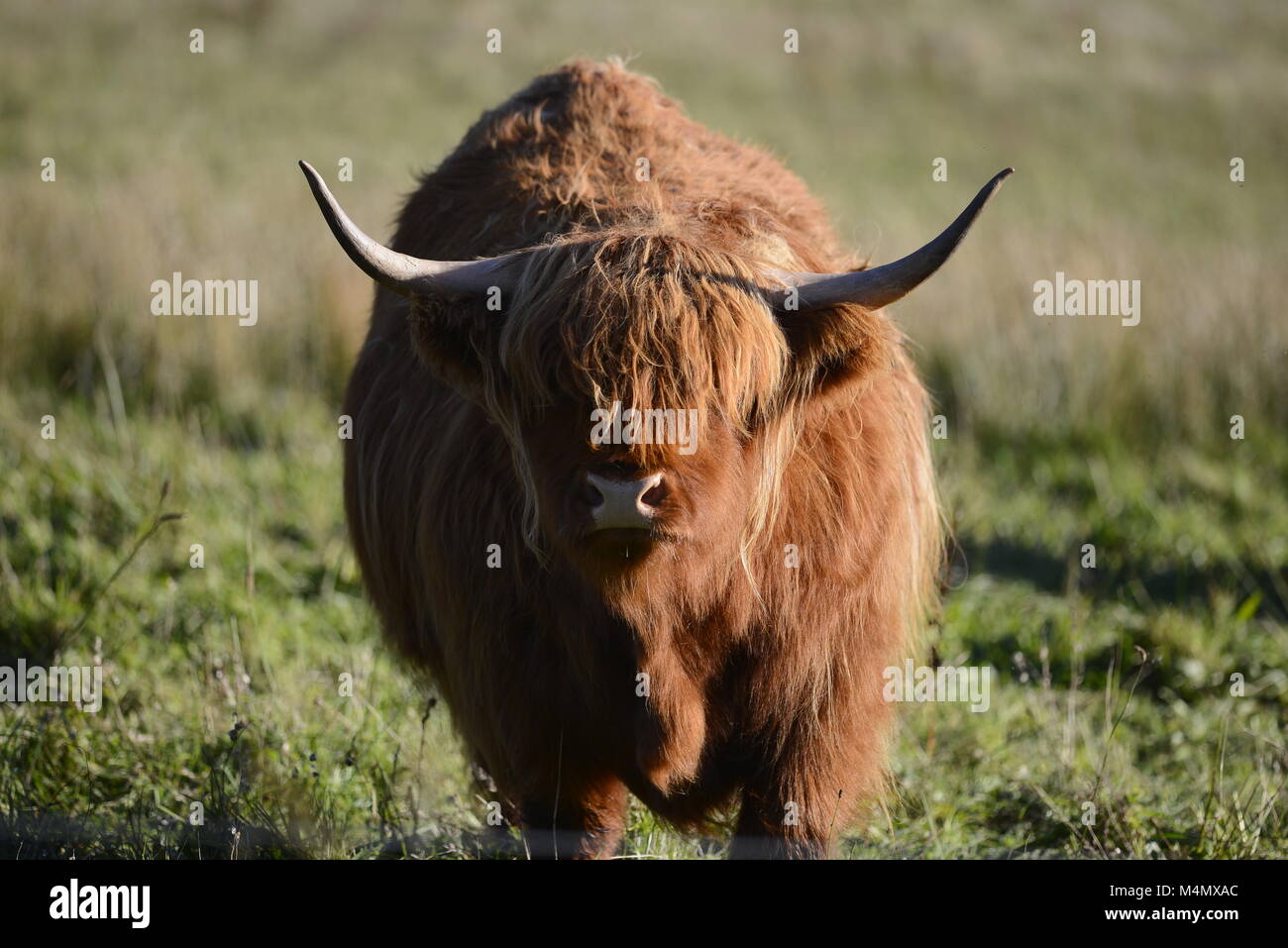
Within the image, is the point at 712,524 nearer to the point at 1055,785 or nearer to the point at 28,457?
the point at 1055,785

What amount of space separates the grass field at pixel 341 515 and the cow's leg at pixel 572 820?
0.24 m

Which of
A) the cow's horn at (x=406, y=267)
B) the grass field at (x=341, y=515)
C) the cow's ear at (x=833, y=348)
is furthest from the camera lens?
the grass field at (x=341, y=515)

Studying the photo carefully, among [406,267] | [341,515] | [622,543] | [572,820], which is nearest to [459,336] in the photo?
[406,267]

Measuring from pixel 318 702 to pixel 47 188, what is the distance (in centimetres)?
673

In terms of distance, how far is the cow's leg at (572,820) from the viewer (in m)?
2.86

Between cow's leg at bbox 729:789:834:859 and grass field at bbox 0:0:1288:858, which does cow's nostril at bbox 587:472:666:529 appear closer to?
cow's leg at bbox 729:789:834:859

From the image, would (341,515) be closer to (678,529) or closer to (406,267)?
(406,267)

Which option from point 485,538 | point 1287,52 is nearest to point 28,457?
point 485,538

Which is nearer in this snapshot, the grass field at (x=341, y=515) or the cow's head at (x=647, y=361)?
the cow's head at (x=647, y=361)

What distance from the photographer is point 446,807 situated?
11.4 ft

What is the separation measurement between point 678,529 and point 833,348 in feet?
1.72

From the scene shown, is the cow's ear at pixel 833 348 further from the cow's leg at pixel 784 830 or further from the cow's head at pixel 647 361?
the cow's leg at pixel 784 830

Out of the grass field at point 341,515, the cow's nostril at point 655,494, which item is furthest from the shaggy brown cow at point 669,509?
the grass field at point 341,515

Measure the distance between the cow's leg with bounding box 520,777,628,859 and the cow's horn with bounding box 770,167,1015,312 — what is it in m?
1.14
